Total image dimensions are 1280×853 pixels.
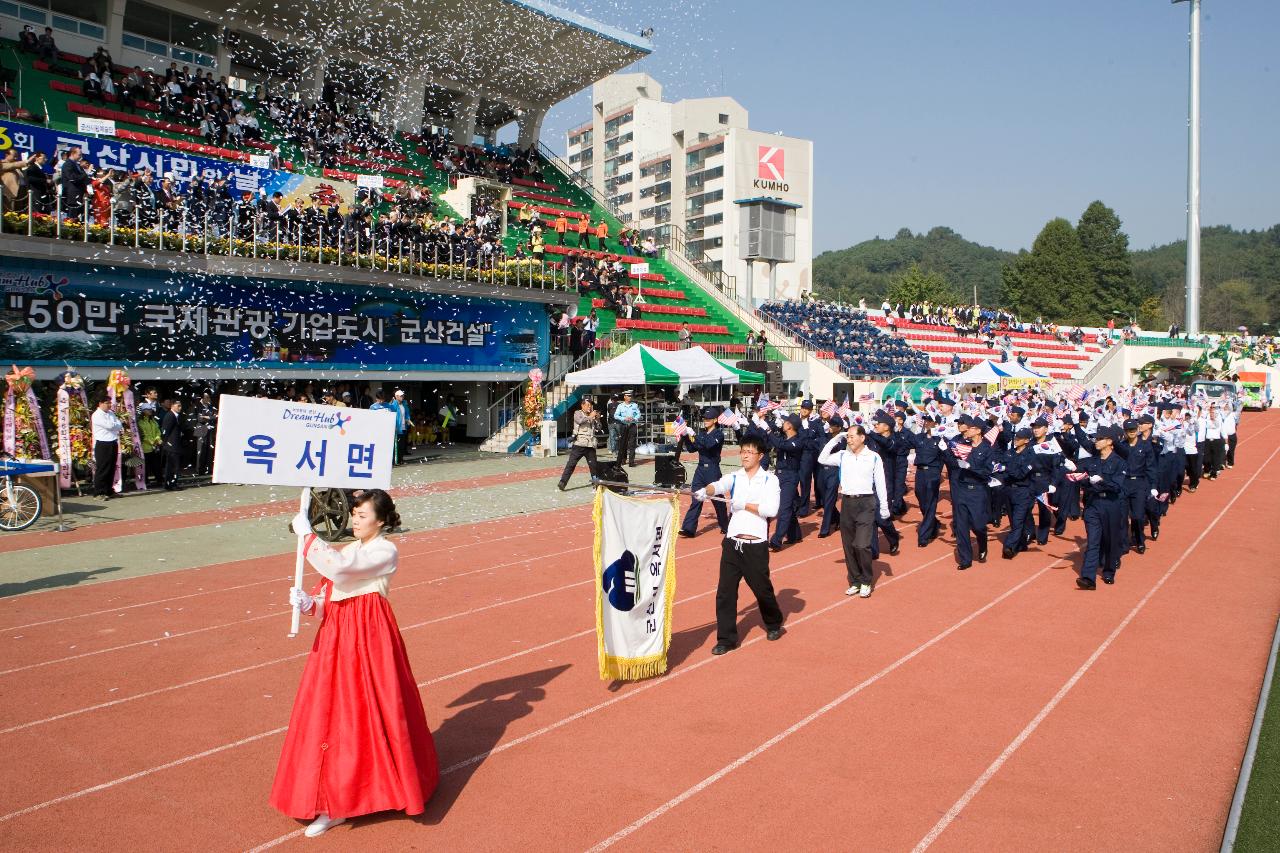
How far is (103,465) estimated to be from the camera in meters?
15.6

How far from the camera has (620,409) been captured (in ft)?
68.1

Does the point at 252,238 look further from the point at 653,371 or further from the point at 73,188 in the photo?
the point at 653,371

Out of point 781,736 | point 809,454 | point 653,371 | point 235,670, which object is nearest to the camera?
point 781,736

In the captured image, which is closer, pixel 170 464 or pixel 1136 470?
pixel 1136 470

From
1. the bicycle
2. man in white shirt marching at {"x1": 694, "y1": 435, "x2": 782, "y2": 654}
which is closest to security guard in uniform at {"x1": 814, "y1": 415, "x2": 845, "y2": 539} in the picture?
man in white shirt marching at {"x1": 694, "y1": 435, "x2": 782, "y2": 654}

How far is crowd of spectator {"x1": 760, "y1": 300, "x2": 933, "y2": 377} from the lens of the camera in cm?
3572

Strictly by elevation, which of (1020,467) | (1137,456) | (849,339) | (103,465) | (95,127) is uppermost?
(95,127)

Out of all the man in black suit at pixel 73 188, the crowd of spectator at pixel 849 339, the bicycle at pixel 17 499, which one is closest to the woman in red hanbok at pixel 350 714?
the bicycle at pixel 17 499

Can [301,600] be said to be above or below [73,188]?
below

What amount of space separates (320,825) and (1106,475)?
8.52m

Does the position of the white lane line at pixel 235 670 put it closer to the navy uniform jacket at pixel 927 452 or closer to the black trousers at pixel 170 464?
the navy uniform jacket at pixel 927 452

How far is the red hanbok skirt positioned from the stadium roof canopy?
2743 cm

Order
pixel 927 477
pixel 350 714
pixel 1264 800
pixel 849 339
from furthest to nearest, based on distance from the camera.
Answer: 1. pixel 849 339
2. pixel 927 477
3. pixel 1264 800
4. pixel 350 714

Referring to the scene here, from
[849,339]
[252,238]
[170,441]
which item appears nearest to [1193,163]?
[849,339]
